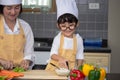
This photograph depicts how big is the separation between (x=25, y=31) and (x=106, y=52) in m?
1.60

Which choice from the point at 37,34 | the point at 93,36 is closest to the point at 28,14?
the point at 37,34

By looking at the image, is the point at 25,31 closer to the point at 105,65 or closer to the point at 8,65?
the point at 8,65

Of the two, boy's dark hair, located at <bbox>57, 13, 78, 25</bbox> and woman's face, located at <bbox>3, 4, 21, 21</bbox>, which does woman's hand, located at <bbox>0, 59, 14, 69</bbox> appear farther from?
boy's dark hair, located at <bbox>57, 13, 78, 25</bbox>

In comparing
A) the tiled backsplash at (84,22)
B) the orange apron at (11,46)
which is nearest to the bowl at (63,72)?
the orange apron at (11,46)

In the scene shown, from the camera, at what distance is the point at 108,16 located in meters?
3.83

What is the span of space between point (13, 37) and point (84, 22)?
2.10 metres

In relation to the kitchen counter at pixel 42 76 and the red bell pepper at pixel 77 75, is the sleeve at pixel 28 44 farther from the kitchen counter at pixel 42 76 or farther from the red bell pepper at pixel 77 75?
the red bell pepper at pixel 77 75

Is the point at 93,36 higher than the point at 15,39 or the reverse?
the reverse

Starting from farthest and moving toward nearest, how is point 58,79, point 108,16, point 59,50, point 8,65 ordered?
point 108,16
point 59,50
point 8,65
point 58,79

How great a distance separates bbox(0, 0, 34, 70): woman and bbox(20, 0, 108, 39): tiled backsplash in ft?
6.45

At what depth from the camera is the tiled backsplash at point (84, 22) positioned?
388 centimetres

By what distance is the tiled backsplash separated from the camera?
3883 millimetres

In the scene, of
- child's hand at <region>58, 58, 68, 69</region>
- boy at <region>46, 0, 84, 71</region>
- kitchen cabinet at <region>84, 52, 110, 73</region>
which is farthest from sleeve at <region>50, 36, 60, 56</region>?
kitchen cabinet at <region>84, 52, 110, 73</region>

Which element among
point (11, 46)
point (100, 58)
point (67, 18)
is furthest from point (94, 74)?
point (100, 58)
